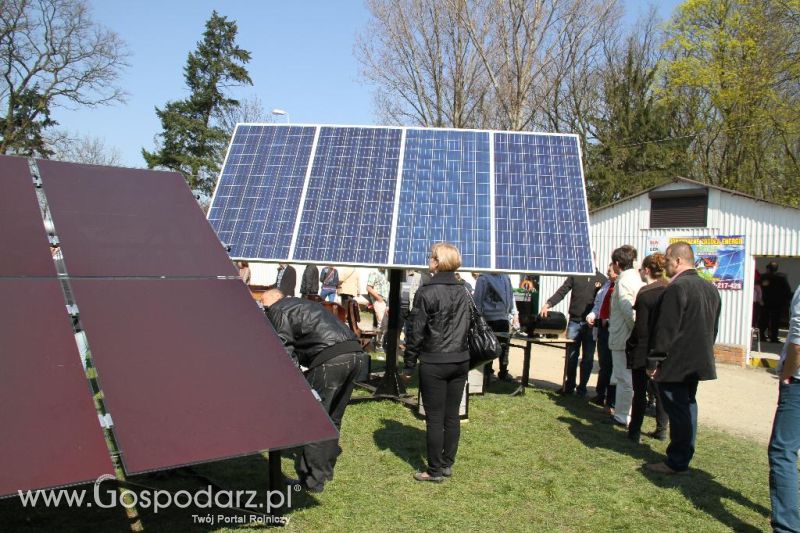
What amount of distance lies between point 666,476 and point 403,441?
2572 mm

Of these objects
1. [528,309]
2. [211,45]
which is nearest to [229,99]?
[211,45]

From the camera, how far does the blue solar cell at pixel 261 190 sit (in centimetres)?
831

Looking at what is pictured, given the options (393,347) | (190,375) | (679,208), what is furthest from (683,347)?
(679,208)

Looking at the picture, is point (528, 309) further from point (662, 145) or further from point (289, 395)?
point (662, 145)

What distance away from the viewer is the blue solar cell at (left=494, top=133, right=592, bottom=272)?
780 centimetres

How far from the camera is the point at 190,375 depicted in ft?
12.1

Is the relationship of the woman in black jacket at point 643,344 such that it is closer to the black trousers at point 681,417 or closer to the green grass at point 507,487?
the green grass at point 507,487

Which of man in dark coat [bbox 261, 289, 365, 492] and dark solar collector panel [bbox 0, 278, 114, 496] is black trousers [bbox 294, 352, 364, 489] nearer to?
man in dark coat [bbox 261, 289, 365, 492]

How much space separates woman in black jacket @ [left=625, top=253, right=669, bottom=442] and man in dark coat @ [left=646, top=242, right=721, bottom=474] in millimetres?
791

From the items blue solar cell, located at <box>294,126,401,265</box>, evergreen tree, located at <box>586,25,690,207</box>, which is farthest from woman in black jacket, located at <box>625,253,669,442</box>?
evergreen tree, located at <box>586,25,690,207</box>

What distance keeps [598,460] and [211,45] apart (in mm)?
40819

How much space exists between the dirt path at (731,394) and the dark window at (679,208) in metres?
3.47

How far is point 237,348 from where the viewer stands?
4012 millimetres

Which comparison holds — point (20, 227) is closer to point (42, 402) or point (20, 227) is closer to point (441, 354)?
point (42, 402)
